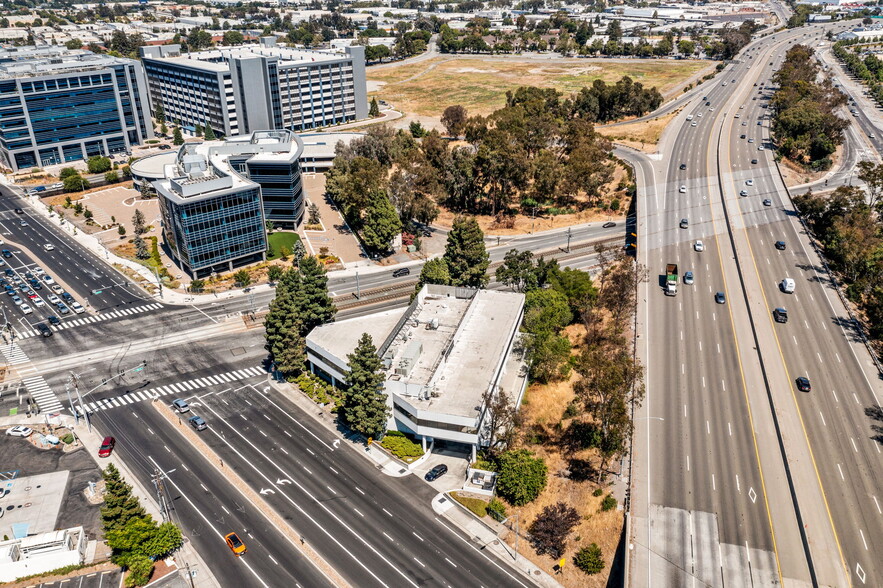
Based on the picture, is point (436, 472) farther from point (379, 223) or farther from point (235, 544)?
point (379, 223)

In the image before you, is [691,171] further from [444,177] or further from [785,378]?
[785,378]

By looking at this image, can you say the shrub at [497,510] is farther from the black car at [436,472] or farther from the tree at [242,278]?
the tree at [242,278]

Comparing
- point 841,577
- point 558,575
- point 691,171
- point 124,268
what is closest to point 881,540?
point 841,577

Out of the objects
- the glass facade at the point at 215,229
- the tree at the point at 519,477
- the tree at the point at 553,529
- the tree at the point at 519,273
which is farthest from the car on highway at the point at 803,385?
the glass facade at the point at 215,229

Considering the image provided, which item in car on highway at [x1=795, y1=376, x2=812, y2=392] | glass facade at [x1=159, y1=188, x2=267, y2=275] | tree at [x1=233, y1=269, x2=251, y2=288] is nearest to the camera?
car on highway at [x1=795, y1=376, x2=812, y2=392]

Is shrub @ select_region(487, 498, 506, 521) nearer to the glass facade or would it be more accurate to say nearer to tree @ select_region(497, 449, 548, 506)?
tree @ select_region(497, 449, 548, 506)

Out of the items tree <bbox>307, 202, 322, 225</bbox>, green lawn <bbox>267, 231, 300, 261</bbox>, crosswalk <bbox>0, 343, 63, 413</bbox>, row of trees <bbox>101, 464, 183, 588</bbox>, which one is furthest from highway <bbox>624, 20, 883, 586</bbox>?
crosswalk <bbox>0, 343, 63, 413</bbox>

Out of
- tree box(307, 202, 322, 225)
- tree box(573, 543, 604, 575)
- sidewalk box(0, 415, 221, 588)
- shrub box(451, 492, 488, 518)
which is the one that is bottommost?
sidewalk box(0, 415, 221, 588)
